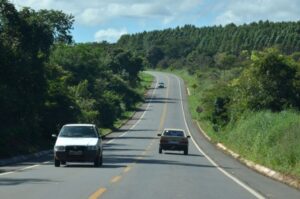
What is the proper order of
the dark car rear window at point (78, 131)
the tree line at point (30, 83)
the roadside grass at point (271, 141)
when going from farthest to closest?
the tree line at point (30, 83), the dark car rear window at point (78, 131), the roadside grass at point (271, 141)

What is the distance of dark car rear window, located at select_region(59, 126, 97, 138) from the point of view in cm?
2939

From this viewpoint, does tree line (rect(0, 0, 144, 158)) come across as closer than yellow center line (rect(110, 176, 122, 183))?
No

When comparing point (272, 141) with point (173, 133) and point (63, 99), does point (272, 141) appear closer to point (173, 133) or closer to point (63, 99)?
point (173, 133)

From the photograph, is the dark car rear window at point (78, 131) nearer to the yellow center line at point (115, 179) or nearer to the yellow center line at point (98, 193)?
the yellow center line at point (115, 179)

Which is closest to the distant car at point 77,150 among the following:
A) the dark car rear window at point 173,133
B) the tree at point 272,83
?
the dark car rear window at point 173,133

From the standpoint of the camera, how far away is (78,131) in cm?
2966

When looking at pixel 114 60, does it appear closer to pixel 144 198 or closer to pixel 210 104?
pixel 210 104

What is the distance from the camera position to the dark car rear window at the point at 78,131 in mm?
29391

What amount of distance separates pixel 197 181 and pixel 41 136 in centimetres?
3056

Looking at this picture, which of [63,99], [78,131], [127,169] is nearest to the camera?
[127,169]

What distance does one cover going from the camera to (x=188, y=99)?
446 feet

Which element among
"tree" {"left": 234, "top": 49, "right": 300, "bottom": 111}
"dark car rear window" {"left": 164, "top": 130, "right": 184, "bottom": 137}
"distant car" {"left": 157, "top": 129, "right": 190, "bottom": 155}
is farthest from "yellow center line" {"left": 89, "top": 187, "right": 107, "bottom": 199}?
"tree" {"left": 234, "top": 49, "right": 300, "bottom": 111}

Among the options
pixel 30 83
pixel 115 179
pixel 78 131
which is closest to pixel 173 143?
pixel 30 83

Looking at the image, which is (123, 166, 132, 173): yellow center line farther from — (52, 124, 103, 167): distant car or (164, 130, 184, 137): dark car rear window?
(164, 130, 184, 137): dark car rear window
